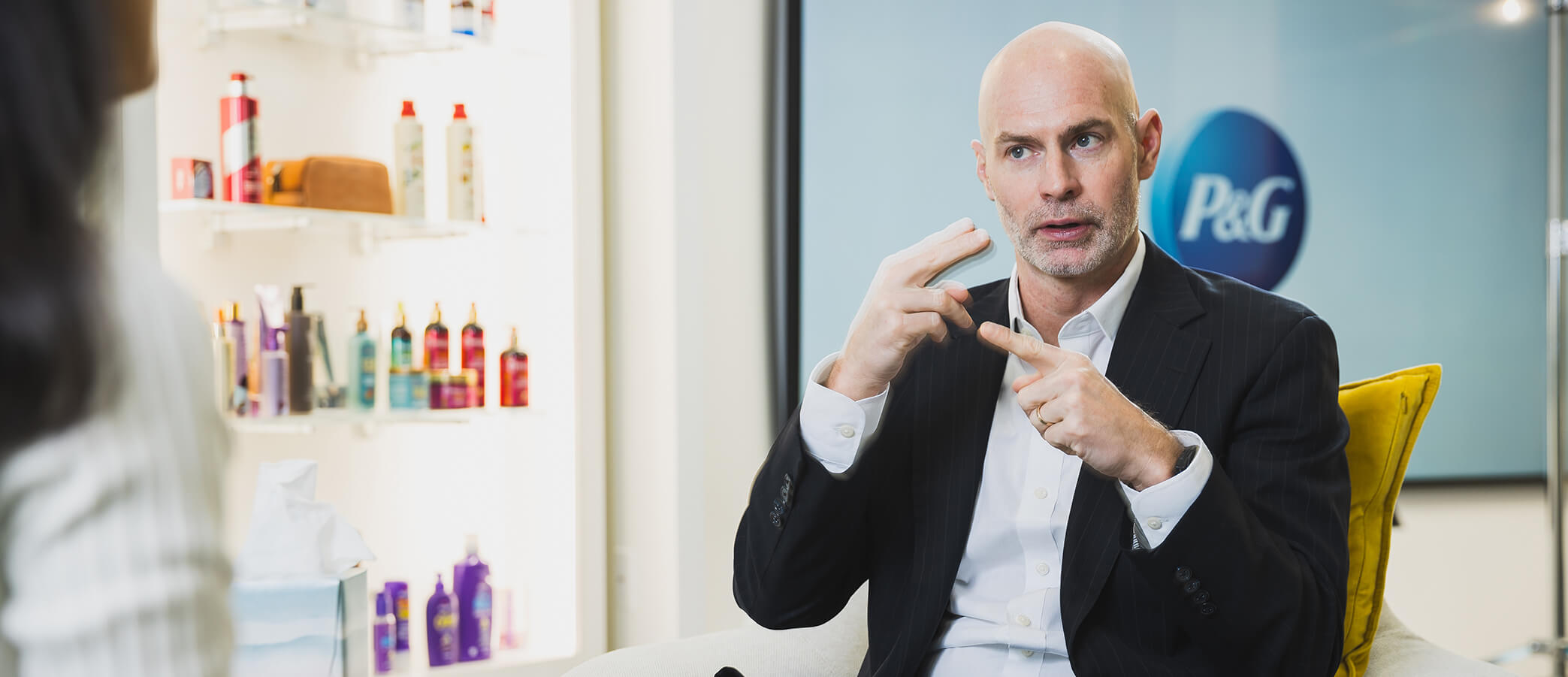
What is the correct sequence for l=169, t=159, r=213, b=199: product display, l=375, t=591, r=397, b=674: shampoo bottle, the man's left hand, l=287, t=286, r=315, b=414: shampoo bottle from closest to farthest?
the man's left hand, l=169, t=159, r=213, b=199: product display, l=287, t=286, r=315, b=414: shampoo bottle, l=375, t=591, r=397, b=674: shampoo bottle

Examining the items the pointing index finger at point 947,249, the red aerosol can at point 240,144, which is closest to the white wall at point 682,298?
the red aerosol can at point 240,144

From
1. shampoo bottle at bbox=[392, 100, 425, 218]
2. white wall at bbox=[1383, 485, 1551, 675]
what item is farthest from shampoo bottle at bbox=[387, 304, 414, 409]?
white wall at bbox=[1383, 485, 1551, 675]

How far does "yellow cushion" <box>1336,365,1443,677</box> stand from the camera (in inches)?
60.5

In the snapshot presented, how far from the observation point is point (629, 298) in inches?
116

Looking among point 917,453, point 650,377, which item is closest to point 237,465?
point 650,377

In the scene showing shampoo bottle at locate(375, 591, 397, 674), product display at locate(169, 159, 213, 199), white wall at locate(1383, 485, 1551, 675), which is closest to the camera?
product display at locate(169, 159, 213, 199)

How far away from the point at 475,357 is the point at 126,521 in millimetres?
2379

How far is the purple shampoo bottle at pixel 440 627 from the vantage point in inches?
108

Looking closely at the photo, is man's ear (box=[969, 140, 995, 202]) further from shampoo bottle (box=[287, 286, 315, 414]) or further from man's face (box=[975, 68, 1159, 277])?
shampoo bottle (box=[287, 286, 315, 414])

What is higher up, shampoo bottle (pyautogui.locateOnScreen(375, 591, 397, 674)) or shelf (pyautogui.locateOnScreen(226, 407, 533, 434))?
shelf (pyautogui.locateOnScreen(226, 407, 533, 434))

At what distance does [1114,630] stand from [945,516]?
27cm

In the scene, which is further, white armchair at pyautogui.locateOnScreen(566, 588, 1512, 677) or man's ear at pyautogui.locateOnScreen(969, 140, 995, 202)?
man's ear at pyautogui.locateOnScreen(969, 140, 995, 202)

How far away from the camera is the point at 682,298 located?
9.26 feet

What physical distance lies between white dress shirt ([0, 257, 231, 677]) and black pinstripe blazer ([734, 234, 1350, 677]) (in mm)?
1018
